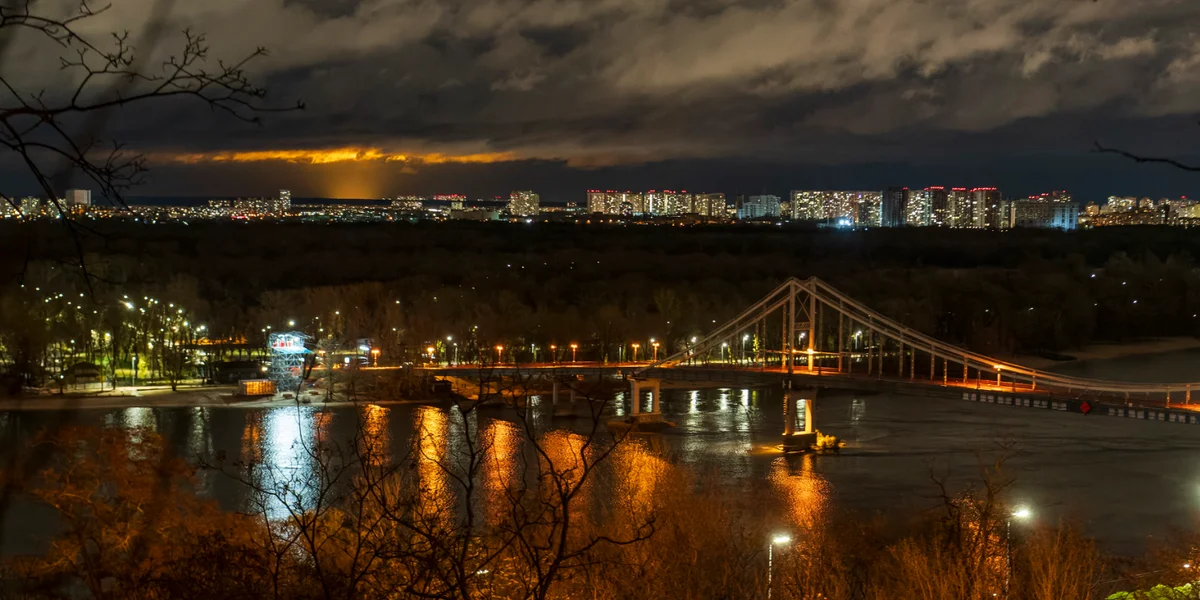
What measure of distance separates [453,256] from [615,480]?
20.0 m

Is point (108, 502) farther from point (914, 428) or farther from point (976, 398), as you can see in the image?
point (976, 398)

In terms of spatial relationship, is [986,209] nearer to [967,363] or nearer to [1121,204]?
[1121,204]

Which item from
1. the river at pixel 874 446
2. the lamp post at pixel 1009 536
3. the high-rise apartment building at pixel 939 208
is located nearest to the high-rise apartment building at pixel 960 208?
the high-rise apartment building at pixel 939 208

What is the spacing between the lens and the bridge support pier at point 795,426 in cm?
1149

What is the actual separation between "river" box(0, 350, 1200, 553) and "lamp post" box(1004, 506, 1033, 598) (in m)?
0.14

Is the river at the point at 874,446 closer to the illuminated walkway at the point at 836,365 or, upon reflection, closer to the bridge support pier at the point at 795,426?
the bridge support pier at the point at 795,426

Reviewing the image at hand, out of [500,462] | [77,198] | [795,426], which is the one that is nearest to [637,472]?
[500,462]

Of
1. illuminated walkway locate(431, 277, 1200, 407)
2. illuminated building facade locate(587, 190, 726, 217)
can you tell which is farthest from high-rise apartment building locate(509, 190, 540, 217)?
illuminated walkway locate(431, 277, 1200, 407)

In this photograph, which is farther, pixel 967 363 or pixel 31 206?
pixel 967 363

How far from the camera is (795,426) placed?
41.4 ft

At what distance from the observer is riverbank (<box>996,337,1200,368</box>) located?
20234 mm

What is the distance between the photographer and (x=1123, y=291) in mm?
23906

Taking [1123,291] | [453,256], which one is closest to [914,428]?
[1123,291]

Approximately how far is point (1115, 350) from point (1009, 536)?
16659 millimetres
